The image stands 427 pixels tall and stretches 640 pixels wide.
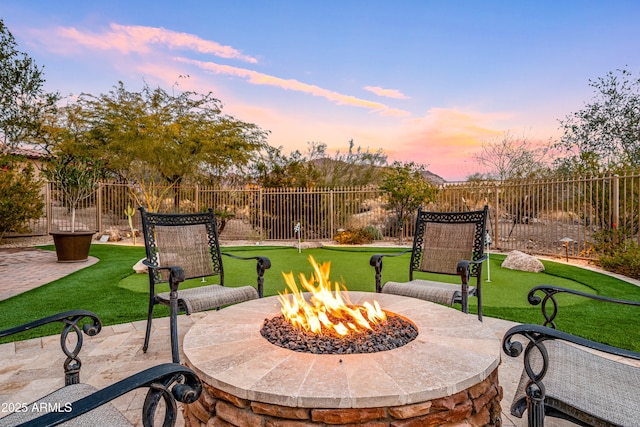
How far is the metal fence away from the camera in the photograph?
9195 mm

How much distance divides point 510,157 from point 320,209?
9.54 metres

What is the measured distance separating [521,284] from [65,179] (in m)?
9.78

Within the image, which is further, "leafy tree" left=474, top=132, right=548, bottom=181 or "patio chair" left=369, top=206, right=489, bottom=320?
"leafy tree" left=474, top=132, right=548, bottom=181

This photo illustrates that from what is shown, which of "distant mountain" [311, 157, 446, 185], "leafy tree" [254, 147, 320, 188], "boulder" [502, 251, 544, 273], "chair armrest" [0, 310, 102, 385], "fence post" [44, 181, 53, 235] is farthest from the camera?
"distant mountain" [311, 157, 446, 185]

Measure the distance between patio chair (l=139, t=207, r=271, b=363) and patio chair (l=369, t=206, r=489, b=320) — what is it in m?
1.28

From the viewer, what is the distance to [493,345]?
5.98 ft

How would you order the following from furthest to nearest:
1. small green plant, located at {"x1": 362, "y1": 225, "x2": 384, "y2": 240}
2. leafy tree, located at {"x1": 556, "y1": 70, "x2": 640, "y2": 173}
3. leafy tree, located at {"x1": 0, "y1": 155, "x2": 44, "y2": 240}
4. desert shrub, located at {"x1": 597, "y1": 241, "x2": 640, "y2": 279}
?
1. leafy tree, located at {"x1": 556, "y1": 70, "x2": 640, "y2": 173}
2. small green plant, located at {"x1": 362, "y1": 225, "x2": 384, "y2": 240}
3. leafy tree, located at {"x1": 0, "y1": 155, "x2": 44, "y2": 240}
4. desert shrub, located at {"x1": 597, "y1": 241, "x2": 640, "y2": 279}

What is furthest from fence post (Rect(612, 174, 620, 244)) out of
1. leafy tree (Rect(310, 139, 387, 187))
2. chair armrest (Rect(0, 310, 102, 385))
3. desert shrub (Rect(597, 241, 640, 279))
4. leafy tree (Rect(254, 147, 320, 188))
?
leafy tree (Rect(254, 147, 320, 188))

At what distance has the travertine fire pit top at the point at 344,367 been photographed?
1.34 m

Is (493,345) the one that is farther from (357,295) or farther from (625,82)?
(625,82)

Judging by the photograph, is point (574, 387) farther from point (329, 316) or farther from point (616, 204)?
point (616, 204)

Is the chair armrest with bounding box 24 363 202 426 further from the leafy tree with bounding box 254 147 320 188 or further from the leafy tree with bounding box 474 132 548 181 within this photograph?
the leafy tree with bounding box 474 132 548 181

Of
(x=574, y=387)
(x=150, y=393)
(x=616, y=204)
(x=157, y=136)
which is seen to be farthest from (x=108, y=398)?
(x=157, y=136)

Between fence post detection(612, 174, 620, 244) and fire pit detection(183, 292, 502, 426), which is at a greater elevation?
fence post detection(612, 174, 620, 244)
